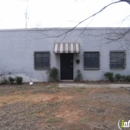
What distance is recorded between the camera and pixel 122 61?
43.3 feet

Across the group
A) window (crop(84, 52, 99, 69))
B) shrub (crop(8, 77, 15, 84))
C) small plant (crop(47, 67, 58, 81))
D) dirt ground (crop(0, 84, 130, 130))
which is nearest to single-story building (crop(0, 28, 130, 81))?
window (crop(84, 52, 99, 69))

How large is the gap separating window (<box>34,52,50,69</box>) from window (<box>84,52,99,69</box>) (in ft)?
9.75

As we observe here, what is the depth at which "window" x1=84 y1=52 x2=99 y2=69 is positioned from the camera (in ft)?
43.3

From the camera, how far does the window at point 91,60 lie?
13195 millimetres

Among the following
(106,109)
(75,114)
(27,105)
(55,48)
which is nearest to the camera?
(75,114)

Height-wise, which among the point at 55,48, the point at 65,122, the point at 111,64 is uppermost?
the point at 55,48

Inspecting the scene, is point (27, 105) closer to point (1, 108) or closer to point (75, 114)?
point (1, 108)

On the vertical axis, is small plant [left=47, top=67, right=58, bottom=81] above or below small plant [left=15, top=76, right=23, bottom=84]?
above

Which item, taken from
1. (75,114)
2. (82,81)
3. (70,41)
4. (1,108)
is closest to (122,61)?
(82,81)

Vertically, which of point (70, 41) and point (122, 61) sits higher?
point (70, 41)

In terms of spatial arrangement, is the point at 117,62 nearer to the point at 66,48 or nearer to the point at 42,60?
the point at 66,48

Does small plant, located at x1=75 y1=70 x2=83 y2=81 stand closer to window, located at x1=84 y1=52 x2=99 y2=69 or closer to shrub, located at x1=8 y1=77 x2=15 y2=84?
window, located at x1=84 y1=52 x2=99 y2=69

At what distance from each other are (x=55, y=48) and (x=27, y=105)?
658cm

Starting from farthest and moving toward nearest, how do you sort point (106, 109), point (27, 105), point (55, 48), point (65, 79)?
point (65, 79)
point (55, 48)
point (27, 105)
point (106, 109)
